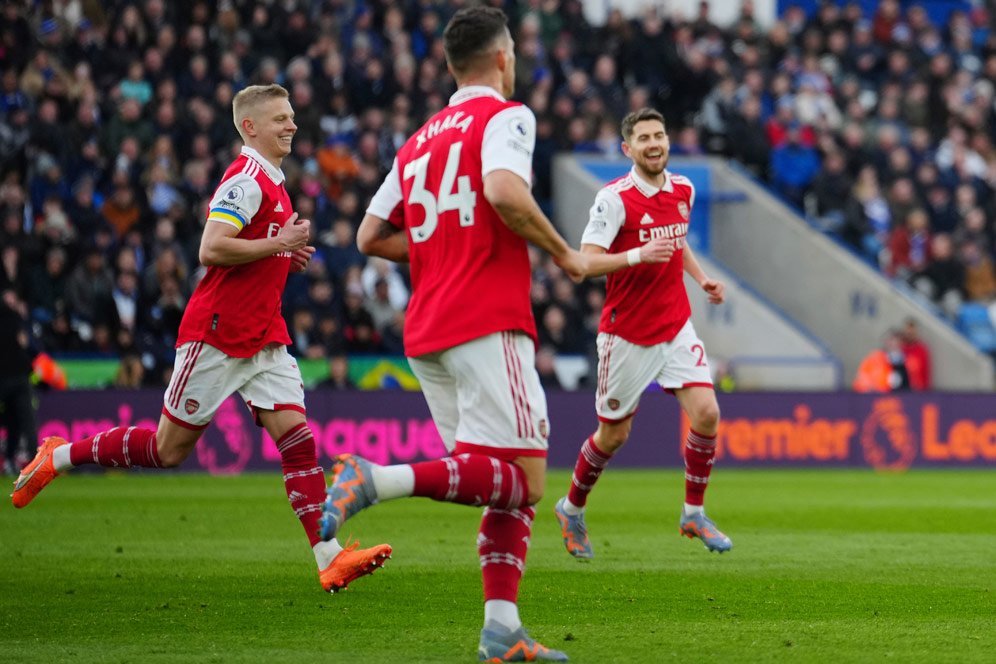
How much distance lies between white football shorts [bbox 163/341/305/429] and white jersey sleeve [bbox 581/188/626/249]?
7.64 feet

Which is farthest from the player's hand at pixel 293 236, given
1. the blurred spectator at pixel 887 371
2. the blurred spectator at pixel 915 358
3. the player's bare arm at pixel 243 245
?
the blurred spectator at pixel 915 358

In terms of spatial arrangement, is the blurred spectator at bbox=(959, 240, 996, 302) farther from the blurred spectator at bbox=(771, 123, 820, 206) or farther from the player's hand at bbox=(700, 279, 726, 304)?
the player's hand at bbox=(700, 279, 726, 304)

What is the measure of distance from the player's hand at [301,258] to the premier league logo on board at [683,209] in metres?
2.78

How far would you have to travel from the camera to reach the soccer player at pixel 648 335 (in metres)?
10.3

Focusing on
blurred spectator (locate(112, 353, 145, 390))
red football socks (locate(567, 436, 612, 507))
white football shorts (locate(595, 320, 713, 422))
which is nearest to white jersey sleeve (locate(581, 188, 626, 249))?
white football shorts (locate(595, 320, 713, 422))

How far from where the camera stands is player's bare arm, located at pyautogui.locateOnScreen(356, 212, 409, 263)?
261 inches

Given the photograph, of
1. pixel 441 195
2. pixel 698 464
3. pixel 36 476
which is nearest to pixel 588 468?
pixel 698 464

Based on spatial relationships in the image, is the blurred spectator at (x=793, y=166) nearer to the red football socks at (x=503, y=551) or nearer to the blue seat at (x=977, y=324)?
the blue seat at (x=977, y=324)

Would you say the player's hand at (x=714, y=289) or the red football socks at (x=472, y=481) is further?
the player's hand at (x=714, y=289)

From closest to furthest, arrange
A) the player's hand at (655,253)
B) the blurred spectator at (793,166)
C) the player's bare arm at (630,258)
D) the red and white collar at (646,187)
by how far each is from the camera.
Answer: the player's bare arm at (630,258), the player's hand at (655,253), the red and white collar at (646,187), the blurred spectator at (793,166)

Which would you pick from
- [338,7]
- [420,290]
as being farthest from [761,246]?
[420,290]

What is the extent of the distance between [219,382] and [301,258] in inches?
31.0

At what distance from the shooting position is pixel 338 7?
24266 mm

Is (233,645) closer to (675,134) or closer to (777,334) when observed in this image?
(777,334)
